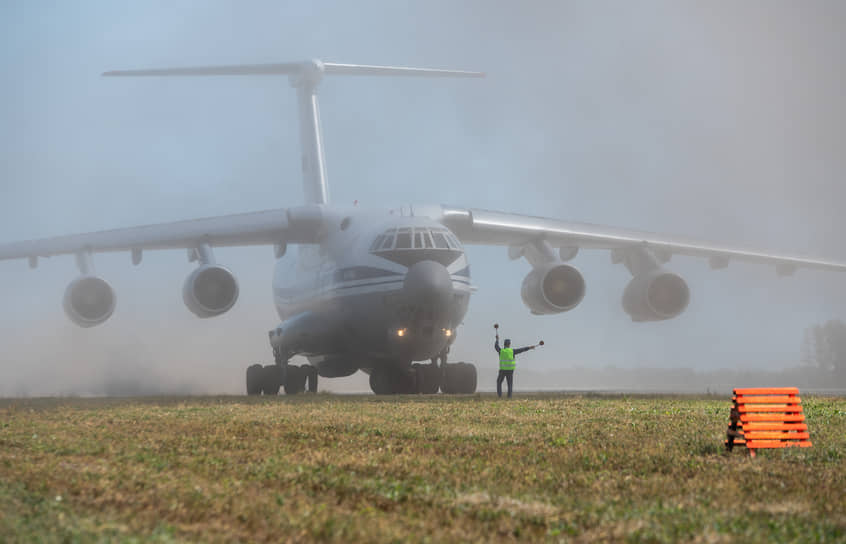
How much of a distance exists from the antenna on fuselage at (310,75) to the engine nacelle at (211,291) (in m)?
7.50

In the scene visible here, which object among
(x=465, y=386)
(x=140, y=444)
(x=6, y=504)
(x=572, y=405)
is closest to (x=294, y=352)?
(x=465, y=386)

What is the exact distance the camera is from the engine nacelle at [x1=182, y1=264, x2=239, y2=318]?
1933 cm

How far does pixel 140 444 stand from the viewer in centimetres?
810

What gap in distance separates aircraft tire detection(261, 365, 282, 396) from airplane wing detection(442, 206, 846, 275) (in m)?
5.87

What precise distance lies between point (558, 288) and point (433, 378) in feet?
12.8

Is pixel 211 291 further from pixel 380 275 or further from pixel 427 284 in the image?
pixel 427 284

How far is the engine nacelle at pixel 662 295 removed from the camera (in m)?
21.2

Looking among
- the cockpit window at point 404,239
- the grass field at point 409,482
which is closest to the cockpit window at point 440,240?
the cockpit window at point 404,239

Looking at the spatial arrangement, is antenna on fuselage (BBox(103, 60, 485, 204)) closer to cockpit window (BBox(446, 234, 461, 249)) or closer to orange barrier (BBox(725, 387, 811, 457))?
cockpit window (BBox(446, 234, 461, 249))

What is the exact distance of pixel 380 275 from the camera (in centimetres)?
1814

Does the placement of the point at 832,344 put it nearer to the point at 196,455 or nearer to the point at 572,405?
the point at 572,405

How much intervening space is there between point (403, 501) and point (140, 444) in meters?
3.92

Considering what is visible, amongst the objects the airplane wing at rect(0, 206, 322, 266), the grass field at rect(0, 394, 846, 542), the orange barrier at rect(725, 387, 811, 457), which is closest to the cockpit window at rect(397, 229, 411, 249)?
the airplane wing at rect(0, 206, 322, 266)

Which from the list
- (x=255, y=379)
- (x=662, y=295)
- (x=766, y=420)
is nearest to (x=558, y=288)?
(x=662, y=295)
